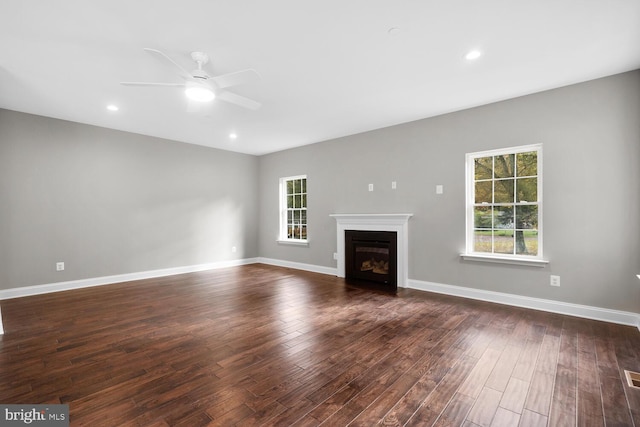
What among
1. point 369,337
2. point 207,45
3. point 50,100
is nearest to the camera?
point 207,45

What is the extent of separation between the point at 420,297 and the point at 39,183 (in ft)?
19.4

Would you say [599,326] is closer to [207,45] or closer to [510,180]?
[510,180]

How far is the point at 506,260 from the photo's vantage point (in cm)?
370

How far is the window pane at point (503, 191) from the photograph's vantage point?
3812 millimetres

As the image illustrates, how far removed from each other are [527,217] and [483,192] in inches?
24.3

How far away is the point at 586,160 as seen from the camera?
3256 millimetres

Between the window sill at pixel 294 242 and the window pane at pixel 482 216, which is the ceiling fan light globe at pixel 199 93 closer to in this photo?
the window pane at pixel 482 216

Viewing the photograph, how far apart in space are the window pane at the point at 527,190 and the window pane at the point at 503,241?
1.53 ft

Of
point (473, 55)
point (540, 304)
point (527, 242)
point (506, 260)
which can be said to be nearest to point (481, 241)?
point (506, 260)

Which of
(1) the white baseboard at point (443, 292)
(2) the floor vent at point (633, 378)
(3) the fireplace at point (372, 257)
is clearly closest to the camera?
(2) the floor vent at point (633, 378)

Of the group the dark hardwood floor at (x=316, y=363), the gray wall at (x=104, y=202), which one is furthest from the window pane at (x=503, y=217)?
the gray wall at (x=104, y=202)

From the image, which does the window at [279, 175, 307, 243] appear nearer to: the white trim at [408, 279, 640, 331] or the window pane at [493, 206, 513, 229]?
the white trim at [408, 279, 640, 331]

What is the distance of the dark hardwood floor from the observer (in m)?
1.72

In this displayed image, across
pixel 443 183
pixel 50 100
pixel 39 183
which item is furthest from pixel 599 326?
pixel 39 183
